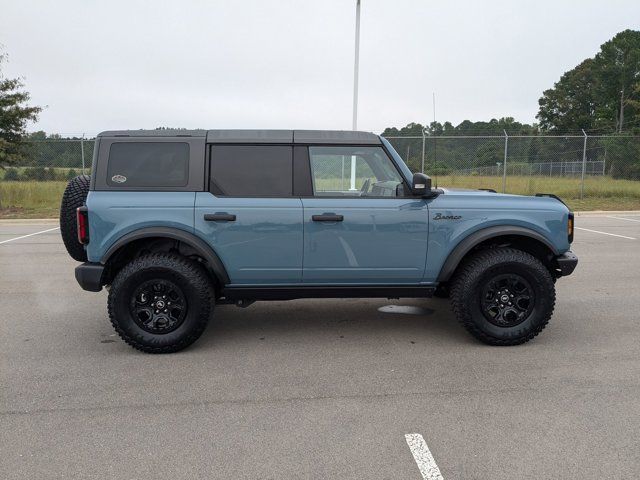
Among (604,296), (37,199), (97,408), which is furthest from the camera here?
(37,199)

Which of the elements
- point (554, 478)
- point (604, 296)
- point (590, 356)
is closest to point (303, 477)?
point (554, 478)

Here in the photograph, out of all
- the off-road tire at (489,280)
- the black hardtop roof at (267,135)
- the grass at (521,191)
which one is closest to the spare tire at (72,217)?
the black hardtop roof at (267,135)

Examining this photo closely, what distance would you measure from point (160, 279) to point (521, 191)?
60.3 feet

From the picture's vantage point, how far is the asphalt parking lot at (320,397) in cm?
278

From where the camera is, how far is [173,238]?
Answer: 4.28 meters

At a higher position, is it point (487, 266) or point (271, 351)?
point (487, 266)

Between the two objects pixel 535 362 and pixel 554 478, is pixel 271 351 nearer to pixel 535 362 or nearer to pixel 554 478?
pixel 535 362

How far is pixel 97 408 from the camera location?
3398 mm

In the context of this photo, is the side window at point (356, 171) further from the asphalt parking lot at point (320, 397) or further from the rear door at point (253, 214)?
the asphalt parking lot at point (320, 397)

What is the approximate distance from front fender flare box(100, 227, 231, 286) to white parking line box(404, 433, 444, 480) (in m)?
2.10

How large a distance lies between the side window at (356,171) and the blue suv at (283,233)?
0.04ft

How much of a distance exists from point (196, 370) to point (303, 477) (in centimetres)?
164

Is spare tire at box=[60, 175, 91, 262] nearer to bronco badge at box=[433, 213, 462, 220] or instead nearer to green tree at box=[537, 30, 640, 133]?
bronco badge at box=[433, 213, 462, 220]

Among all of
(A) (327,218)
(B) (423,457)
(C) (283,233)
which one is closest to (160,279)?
(C) (283,233)
